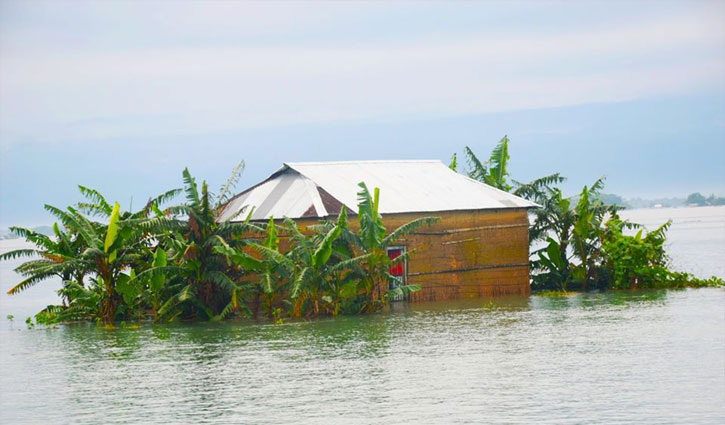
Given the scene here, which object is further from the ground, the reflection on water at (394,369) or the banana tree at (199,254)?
the banana tree at (199,254)

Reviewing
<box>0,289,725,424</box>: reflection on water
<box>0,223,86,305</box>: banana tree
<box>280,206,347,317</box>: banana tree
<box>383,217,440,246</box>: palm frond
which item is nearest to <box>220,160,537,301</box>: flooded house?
<box>383,217,440,246</box>: palm frond

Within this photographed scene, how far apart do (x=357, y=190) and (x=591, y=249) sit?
22.6ft

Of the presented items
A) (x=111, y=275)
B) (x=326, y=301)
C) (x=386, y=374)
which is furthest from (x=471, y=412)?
(x=111, y=275)

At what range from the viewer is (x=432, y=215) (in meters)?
26.1

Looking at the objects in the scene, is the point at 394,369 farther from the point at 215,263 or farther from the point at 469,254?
the point at 469,254

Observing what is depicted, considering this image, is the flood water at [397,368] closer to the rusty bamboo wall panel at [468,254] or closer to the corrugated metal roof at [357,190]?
the rusty bamboo wall panel at [468,254]

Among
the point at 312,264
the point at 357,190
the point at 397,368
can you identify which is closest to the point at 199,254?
the point at 312,264

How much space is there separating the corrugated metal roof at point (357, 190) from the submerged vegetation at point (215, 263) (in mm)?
871

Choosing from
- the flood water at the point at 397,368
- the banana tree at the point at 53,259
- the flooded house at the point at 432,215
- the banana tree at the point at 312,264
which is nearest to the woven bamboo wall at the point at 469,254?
the flooded house at the point at 432,215

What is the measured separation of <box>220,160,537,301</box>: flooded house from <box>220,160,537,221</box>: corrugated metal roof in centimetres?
2

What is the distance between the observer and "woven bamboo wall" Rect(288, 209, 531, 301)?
2595 cm

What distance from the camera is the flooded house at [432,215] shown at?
25781 mm

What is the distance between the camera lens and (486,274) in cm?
2695

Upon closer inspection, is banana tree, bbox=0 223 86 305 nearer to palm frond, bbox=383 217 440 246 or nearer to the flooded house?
the flooded house
